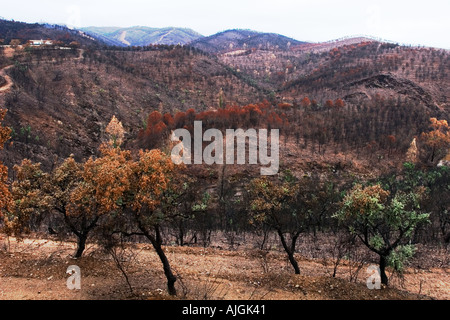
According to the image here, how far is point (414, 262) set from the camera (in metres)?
20.3

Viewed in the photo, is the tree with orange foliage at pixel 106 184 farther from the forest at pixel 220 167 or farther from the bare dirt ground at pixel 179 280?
the bare dirt ground at pixel 179 280

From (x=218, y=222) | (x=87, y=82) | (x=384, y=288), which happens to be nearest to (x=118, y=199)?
(x=384, y=288)

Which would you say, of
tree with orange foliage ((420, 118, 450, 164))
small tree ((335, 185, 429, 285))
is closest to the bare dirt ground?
small tree ((335, 185, 429, 285))

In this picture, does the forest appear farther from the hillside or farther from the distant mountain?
the distant mountain

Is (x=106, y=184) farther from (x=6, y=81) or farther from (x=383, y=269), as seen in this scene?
(x=6, y=81)

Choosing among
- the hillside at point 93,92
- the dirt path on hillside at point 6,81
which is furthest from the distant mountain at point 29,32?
the dirt path on hillside at point 6,81

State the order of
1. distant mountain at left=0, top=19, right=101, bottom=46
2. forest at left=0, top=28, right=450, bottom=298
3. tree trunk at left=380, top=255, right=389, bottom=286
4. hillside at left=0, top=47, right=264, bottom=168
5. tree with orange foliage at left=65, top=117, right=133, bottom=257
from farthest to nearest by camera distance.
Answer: distant mountain at left=0, top=19, right=101, bottom=46 → hillside at left=0, top=47, right=264, bottom=168 → tree trunk at left=380, top=255, right=389, bottom=286 → forest at left=0, top=28, right=450, bottom=298 → tree with orange foliage at left=65, top=117, right=133, bottom=257

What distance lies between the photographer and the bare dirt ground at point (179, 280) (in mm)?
11750

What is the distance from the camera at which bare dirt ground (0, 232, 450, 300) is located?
11750 millimetres

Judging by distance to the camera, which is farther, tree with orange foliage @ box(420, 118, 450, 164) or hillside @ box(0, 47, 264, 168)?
tree with orange foliage @ box(420, 118, 450, 164)

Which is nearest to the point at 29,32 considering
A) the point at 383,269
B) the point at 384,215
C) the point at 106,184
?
the point at 106,184

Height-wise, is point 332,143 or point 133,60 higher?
point 133,60

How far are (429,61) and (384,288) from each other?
A: 123 meters
